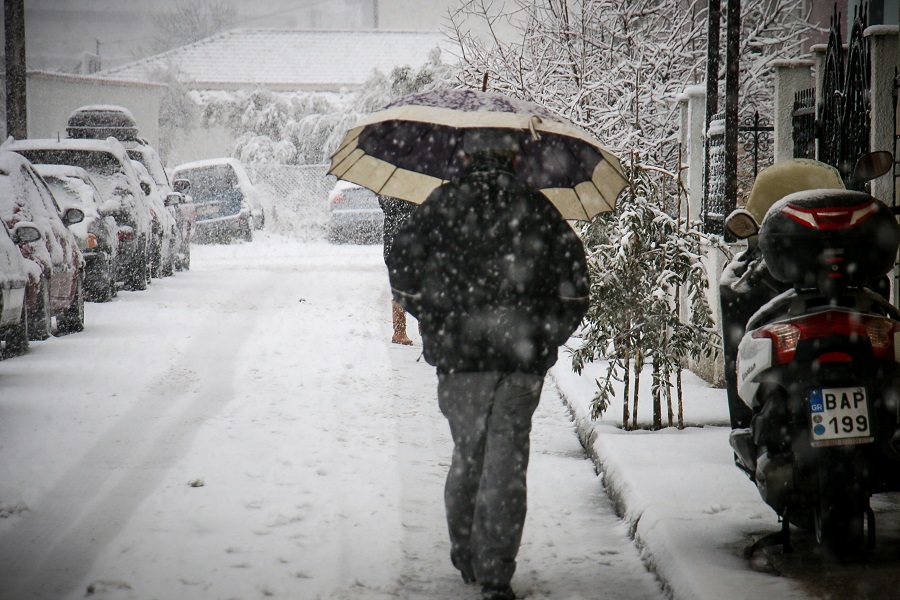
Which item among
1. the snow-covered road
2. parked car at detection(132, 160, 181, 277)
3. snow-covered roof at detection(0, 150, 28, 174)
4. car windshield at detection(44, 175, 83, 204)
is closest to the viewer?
the snow-covered road

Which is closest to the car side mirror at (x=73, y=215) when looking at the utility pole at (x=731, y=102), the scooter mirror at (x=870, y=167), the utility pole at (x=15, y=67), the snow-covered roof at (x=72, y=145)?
the snow-covered roof at (x=72, y=145)

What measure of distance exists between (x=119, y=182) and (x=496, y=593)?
41.8ft

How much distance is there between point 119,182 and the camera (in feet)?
51.0

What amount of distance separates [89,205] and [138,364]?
4394mm

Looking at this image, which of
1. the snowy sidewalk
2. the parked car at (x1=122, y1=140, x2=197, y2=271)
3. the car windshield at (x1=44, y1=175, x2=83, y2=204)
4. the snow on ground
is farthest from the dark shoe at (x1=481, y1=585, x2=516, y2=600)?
the parked car at (x1=122, y1=140, x2=197, y2=271)

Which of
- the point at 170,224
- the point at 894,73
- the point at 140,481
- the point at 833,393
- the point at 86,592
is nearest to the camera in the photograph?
the point at 833,393

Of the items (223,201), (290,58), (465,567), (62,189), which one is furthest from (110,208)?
(290,58)

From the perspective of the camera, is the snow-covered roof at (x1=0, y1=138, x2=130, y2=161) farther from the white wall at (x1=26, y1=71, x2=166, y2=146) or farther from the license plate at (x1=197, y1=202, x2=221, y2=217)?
the white wall at (x1=26, y1=71, x2=166, y2=146)

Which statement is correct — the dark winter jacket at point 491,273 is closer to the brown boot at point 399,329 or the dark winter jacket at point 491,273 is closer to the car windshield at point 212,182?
the brown boot at point 399,329

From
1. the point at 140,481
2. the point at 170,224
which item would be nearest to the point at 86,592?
the point at 140,481

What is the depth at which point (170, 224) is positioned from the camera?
18.4 meters

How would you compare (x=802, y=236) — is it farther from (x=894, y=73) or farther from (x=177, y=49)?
(x=177, y=49)

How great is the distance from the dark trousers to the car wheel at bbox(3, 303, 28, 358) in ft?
22.3

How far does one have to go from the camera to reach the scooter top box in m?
3.95
